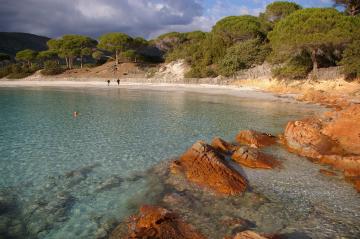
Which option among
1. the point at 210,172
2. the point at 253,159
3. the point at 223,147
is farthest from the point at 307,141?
the point at 210,172

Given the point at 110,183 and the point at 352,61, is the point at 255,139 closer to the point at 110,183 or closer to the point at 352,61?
the point at 110,183

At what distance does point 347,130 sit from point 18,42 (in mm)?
148209

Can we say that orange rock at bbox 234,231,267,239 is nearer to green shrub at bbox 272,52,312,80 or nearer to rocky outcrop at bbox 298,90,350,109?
rocky outcrop at bbox 298,90,350,109

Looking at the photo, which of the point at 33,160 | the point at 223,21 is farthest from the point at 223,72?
the point at 33,160

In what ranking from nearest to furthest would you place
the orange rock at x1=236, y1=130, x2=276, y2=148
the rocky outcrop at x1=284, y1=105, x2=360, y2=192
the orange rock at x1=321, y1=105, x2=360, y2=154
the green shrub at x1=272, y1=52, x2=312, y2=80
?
the rocky outcrop at x1=284, y1=105, x2=360, y2=192, the orange rock at x1=321, y1=105, x2=360, y2=154, the orange rock at x1=236, y1=130, x2=276, y2=148, the green shrub at x1=272, y1=52, x2=312, y2=80

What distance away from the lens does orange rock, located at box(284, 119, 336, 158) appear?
1145 cm

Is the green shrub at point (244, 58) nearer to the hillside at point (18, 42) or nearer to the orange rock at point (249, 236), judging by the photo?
the orange rock at point (249, 236)

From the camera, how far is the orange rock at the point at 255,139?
508 inches

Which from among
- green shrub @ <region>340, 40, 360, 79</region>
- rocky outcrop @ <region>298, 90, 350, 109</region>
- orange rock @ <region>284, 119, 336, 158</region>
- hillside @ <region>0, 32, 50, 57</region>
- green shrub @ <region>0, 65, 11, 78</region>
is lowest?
orange rock @ <region>284, 119, 336, 158</region>

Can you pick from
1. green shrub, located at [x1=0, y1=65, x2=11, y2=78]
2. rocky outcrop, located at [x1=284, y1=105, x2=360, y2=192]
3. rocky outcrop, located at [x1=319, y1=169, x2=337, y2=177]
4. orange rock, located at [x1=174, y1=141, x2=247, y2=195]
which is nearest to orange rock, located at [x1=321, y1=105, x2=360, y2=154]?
rocky outcrop, located at [x1=284, y1=105, x2=360, y2=192]

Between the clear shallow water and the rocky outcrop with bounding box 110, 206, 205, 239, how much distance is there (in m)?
0.60

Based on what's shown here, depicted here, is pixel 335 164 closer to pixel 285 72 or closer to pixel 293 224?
pixel 293 224

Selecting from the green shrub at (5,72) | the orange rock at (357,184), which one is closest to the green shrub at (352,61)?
the orange rock at (357,184)

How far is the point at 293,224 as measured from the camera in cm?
651
